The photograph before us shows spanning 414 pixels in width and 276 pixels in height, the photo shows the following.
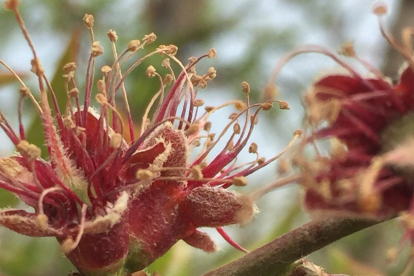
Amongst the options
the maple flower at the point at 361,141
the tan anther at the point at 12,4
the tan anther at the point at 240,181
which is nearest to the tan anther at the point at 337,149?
the maple flower at the point at 361,141

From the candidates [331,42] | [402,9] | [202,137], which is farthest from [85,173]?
[331,42]

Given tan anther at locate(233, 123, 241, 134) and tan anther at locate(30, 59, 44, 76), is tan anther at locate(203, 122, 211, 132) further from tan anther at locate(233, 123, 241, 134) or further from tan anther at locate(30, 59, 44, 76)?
tan anther at locate(30, 59, 44, 76)

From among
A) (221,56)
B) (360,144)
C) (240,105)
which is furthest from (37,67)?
(221,56)

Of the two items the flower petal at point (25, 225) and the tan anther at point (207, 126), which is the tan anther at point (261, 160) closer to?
the tan anther at point (207, 126)

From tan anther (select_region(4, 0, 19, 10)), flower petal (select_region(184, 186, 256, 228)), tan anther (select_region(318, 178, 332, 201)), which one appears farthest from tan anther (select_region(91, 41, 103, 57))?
tan anther (select_region(318, 178, 332, 201))

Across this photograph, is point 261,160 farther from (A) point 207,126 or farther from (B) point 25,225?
(B) point 25,225

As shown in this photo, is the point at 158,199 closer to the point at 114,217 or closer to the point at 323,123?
the point at 114,217
